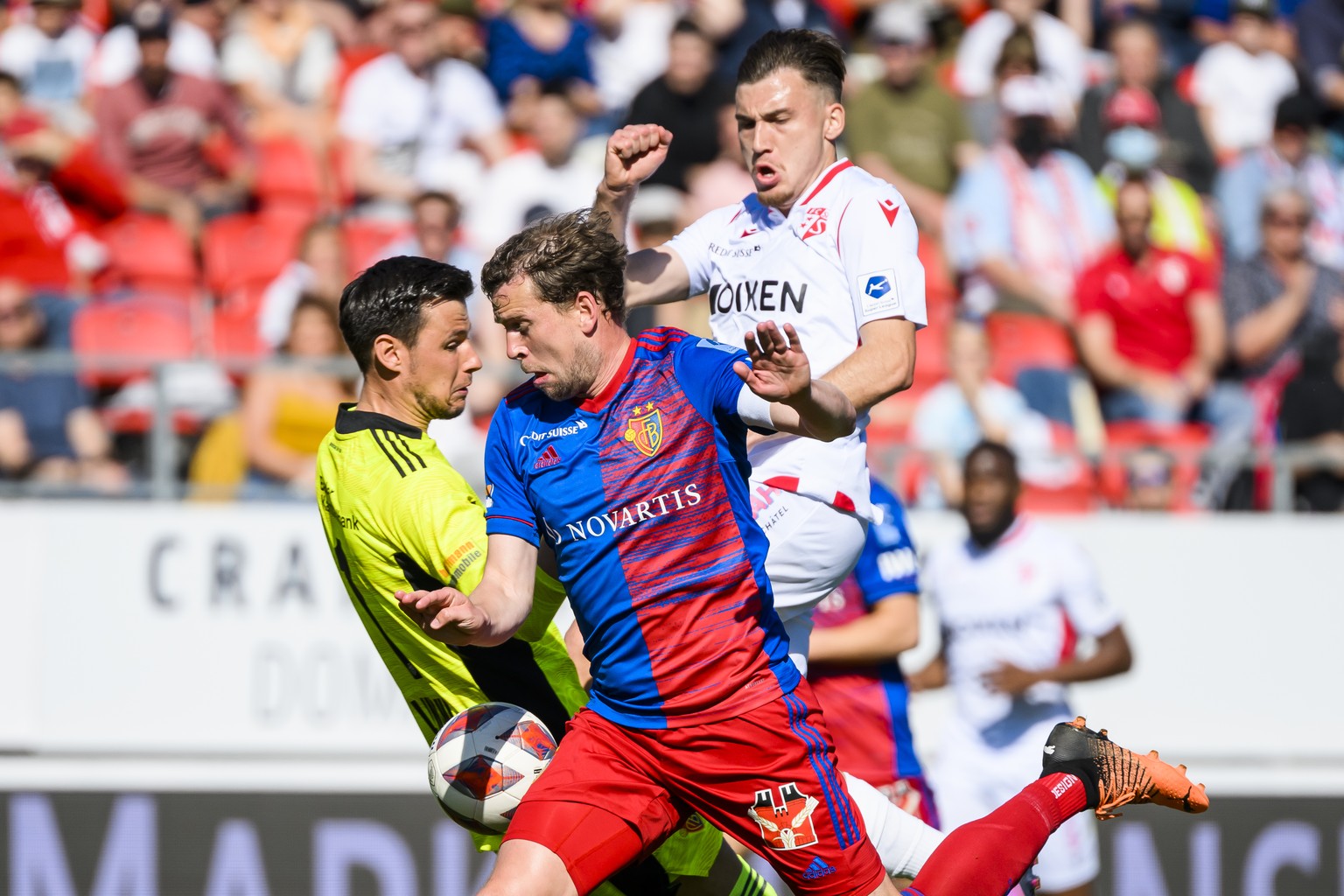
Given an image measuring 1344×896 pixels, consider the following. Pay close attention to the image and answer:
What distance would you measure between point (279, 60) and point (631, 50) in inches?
105

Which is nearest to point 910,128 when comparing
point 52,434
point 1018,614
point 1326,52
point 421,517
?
point 1326,52

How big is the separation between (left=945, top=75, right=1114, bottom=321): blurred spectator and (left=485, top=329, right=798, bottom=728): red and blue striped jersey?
258 inches

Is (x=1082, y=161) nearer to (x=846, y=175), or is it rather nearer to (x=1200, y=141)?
(x=1200, y=141)

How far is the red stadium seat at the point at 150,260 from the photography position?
423 inches

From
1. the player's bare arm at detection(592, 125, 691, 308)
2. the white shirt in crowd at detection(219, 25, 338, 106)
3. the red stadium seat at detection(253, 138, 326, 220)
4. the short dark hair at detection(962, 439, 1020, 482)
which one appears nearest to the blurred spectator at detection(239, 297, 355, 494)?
the red stadium seat at detection(253, 138, 326, 220)

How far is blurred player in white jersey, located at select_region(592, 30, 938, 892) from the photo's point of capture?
202 inches

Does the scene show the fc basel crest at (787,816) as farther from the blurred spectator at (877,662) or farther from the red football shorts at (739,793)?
the blurred spectator at (877,662)

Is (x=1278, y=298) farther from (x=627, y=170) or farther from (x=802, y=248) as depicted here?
(x=627, y=170)

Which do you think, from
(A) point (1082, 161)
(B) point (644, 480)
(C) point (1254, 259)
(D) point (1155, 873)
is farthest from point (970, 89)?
(B) point (644, 480)

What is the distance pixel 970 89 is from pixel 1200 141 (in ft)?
6.04

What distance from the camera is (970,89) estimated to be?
1269 cm

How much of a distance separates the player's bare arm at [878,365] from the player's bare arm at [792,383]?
25 cm

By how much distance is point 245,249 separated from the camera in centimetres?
1098

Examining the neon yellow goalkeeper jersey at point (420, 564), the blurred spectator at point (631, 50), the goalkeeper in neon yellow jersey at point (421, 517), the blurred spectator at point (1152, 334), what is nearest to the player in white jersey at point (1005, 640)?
→ the blurred spectator at point (1152, 334)
